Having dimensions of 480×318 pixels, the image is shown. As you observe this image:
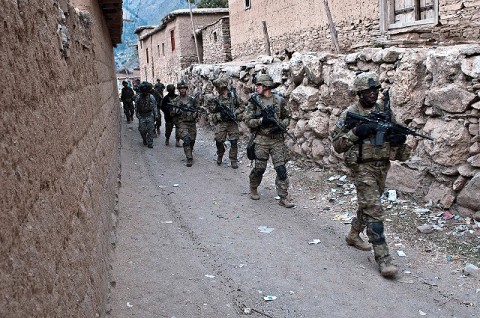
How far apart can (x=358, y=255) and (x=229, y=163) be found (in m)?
5.23

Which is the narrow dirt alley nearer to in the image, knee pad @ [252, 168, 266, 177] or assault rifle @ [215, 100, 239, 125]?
knee pad @ [252, 168, 266, 177]

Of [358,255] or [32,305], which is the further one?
[358,255]

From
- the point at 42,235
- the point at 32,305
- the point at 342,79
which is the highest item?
the point at 342,79

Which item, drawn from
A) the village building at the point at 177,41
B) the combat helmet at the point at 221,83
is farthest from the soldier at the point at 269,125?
the village building at the point at 177,41

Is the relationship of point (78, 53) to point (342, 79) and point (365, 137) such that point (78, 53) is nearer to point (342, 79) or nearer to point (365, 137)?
point (365, 137)

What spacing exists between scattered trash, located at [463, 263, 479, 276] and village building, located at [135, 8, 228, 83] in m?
18.2

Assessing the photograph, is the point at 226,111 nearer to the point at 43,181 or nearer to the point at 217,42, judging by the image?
the point at 43,181

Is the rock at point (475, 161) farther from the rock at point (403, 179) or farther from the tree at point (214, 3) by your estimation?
the tree at point (214, 3)

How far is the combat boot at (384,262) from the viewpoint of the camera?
425cm

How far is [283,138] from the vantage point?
21.6 ft

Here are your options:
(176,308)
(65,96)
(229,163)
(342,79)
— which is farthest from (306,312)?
(229,163)

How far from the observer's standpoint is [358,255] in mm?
4848

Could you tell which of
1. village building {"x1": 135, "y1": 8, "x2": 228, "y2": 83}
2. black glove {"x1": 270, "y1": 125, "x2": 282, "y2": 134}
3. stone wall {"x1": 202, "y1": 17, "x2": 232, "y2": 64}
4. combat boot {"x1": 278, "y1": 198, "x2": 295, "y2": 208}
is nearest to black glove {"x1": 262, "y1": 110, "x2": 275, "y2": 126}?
black glove {"x1": 270, "y1": 125, "x2": 282, "y2": 134}

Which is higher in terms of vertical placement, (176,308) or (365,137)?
(365,137)
